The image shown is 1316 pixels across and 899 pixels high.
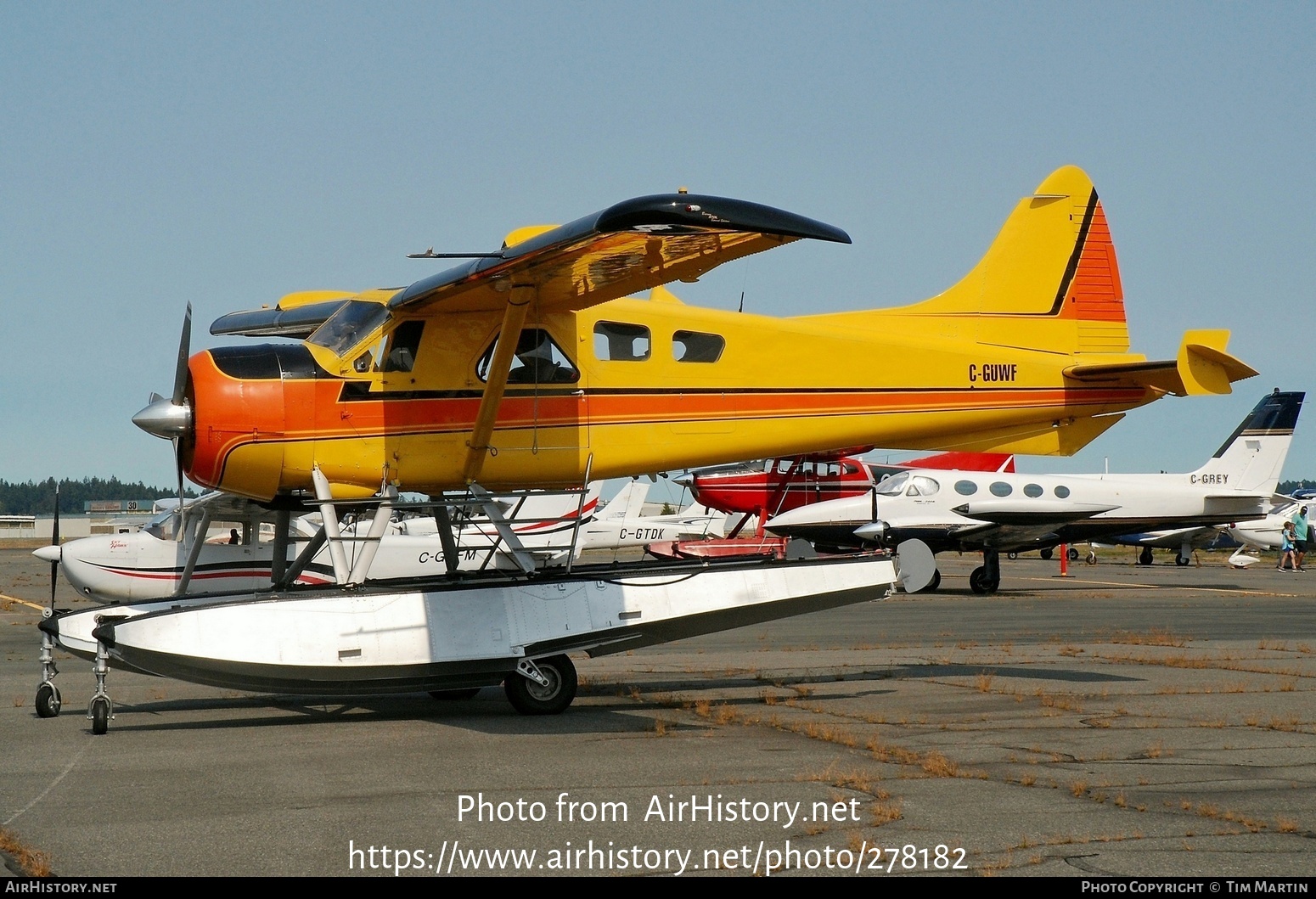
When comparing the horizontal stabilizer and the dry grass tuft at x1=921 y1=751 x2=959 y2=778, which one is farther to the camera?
the horizontal stabilizer

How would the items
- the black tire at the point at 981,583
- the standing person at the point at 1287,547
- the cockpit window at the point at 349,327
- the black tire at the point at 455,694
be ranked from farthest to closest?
the standing person at the point at 1287,547
the black tire at the point at 981,583
the black tire at the point at 455,694
the cockpit window at the point at 349,327

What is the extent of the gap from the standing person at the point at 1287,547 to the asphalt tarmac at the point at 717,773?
30478mm

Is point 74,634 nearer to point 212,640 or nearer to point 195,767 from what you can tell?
point 212,640

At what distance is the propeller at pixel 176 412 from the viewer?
925 cm

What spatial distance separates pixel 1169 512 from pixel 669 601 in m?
22.2

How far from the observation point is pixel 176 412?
933 centimetres

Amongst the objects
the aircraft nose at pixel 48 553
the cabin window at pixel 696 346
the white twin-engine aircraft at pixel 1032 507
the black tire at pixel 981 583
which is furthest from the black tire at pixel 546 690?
the black tire at pixel 981 583

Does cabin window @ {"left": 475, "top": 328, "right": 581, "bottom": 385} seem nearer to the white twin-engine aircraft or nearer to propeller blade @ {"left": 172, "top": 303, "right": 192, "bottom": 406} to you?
propeller blade @ {"left": 172, "top": 303, "right": 192, "bottom": 406}

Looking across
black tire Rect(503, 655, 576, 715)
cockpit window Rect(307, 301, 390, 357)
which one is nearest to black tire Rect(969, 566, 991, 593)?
black tire Rect(503, 655, 576, 715)

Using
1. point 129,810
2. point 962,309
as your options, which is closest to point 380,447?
point 129,810

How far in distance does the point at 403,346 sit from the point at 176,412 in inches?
73.9

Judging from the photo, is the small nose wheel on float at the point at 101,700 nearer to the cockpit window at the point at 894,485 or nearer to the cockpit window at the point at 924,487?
the cockpit window at the point at 894,485

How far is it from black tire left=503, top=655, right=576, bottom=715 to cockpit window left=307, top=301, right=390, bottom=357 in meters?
3.12

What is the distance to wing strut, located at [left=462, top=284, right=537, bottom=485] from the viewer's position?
31.0ft
